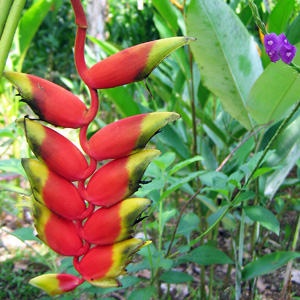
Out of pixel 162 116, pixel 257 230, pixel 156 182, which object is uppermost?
pixel 162 116

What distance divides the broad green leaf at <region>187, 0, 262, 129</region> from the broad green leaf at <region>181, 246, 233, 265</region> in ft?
1.21

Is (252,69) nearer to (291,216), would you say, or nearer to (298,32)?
(298,32)

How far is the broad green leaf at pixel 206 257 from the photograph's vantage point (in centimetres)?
93

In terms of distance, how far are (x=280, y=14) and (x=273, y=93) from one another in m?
0.30

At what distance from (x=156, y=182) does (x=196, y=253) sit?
0.23 metres

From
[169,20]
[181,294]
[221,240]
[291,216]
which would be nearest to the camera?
[169,20]

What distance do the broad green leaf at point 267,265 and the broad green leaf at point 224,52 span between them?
1.14 ft

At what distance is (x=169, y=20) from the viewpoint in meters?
1.25

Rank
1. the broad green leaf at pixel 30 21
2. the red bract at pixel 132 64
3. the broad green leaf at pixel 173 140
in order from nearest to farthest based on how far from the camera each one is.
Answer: the red bract at pixel 132 64, the broad green leaf at pixel 173 140, the broad green leaf at pixel 30 21

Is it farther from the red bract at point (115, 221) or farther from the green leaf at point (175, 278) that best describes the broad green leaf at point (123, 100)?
the red bract at point (115, 221)

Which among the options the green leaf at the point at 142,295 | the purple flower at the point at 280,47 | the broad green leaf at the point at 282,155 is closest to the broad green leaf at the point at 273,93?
the broad green leaf at the point at 282,155

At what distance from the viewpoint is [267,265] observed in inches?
38.7

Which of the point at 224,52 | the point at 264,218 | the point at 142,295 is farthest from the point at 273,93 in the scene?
the point at 142,295

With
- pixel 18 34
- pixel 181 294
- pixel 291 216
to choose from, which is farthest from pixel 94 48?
pixel 181 294
